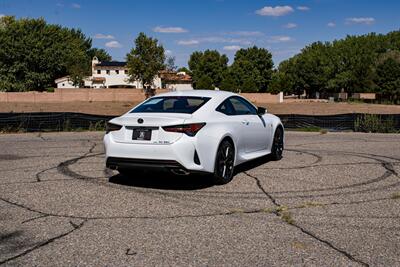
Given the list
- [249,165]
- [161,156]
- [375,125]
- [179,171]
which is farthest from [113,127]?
[375,125]

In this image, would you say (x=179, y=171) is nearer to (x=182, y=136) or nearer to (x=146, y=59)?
Result: (x=182, y=136)

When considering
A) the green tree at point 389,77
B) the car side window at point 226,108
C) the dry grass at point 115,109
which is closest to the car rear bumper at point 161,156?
the car side window at point 226,108

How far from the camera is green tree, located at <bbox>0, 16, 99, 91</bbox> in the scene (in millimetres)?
73750

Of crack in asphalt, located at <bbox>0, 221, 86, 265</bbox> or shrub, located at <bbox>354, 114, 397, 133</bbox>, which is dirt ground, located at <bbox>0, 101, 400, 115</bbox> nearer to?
shrub, located at <bbox>354, 114, 397, 133</bbox>

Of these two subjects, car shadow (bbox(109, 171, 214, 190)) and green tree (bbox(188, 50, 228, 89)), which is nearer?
car shadow (bbox(109, 171, 214, 190))

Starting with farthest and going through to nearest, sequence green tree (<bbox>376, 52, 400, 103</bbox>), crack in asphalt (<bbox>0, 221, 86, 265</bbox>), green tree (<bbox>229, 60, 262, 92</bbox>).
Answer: green tree (<bbox>229, 60, 262, 92</bbox>)
green tree (<bbox>376, 52, 400, 103</bbox>)
crack in asphalt (<bbox>0, 221, 86, 265</bbox>)

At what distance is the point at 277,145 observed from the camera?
10.1 metres

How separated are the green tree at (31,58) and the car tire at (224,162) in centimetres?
7200

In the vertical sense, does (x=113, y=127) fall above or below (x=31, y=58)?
below

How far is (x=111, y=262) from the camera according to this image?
425cm

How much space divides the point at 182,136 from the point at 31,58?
73626 millimetres

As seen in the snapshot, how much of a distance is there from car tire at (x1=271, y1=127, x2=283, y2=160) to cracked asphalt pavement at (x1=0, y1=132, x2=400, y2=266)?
0.98 ft

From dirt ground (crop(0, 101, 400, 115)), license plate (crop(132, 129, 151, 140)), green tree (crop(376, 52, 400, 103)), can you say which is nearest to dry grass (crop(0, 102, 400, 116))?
dirt ground (crop(0, 101, 400, 115))

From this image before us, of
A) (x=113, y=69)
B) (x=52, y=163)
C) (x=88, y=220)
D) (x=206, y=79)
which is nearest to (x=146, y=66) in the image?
(x=206, y=79)
